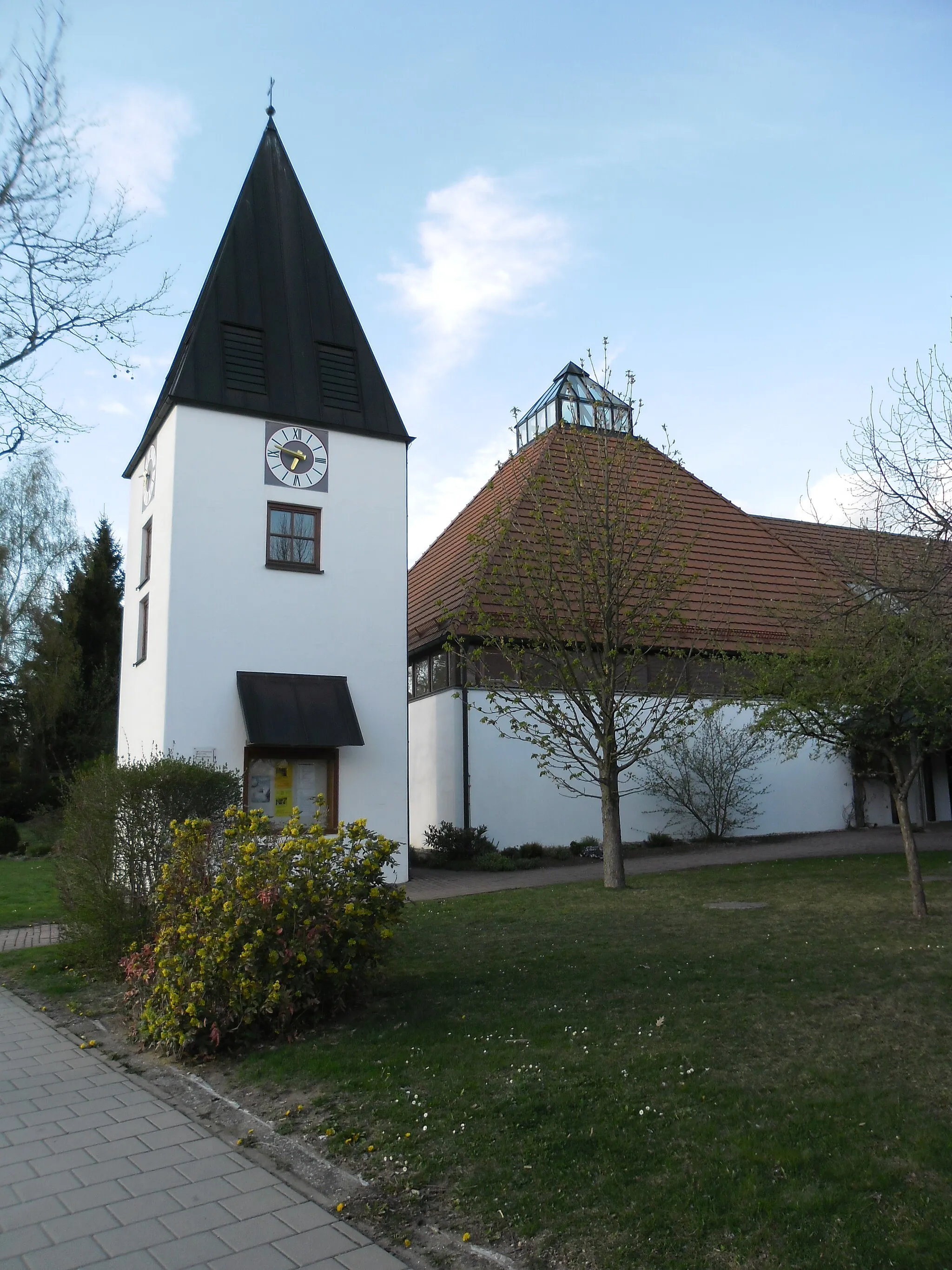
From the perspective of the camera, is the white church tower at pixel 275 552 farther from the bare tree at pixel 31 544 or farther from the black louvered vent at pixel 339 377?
the bare tree at pixel 31 544

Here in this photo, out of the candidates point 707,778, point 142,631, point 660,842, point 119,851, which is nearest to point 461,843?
point 660,842

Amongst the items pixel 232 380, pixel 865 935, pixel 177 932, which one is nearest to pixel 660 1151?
pixel 177 932

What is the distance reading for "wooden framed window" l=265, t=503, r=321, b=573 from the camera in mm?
16781

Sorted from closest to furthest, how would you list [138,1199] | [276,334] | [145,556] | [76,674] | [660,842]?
[138,1199] < [276,334] < [145,556] < [660,842] < [76,674]

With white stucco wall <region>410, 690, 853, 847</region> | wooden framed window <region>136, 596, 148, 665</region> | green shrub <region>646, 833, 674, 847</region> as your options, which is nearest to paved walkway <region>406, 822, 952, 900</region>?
green shrub <region>646, 833, 674, 847</region>

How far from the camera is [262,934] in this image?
6527 millimetres

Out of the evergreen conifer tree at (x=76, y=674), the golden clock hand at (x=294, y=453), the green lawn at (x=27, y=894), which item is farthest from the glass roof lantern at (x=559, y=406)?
the evergreen conifer tree at (x=76, y=674)

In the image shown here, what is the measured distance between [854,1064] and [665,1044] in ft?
3.48

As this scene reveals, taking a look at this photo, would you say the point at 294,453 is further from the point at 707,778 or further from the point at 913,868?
the point at 913,868

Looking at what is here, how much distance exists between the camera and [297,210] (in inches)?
766

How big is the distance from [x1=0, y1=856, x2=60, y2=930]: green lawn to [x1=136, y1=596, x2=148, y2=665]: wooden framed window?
13.1 feet

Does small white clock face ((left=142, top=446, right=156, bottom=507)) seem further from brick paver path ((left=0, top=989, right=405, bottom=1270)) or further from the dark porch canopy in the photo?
brick paver path ((left=0, top=989, right=405, bottom=1270))

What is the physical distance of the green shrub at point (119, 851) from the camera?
881 cm

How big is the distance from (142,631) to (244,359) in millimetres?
5247
